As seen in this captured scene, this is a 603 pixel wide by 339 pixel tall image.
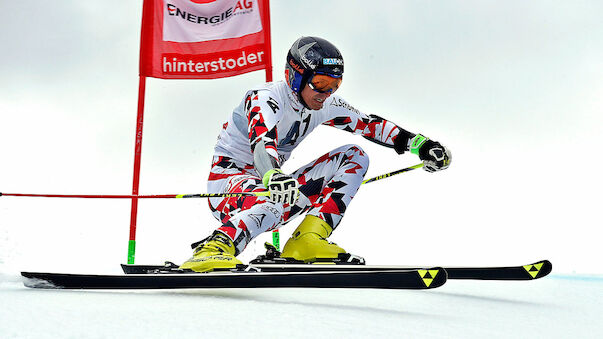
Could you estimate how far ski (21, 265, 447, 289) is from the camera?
2.25 m

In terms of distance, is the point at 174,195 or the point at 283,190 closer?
the point at 283,190

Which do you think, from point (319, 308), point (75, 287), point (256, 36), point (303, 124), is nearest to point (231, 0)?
point (256, 36)

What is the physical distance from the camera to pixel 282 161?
3.78 metres

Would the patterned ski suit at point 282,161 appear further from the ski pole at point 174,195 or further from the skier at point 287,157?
the ski pole at point 174,195

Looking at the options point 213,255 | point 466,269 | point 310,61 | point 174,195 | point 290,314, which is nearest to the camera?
point 290,314

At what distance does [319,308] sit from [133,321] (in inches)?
29.6

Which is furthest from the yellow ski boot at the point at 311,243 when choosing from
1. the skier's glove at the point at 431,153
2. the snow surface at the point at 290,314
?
the skier's glove at the point at 431,153

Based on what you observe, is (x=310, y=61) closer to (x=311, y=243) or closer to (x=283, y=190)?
(x=283, y=190)

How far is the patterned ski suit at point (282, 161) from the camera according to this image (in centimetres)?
321

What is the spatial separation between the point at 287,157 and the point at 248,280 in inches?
56.0

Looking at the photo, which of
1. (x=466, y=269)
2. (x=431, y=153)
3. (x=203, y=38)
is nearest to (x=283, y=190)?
(x=466, y=269)

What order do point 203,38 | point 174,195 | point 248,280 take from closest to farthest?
point 248,280, point 174,195, point 203,38

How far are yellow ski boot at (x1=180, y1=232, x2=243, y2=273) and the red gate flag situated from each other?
2.66 metres

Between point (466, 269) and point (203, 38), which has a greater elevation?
point (203, 38)
